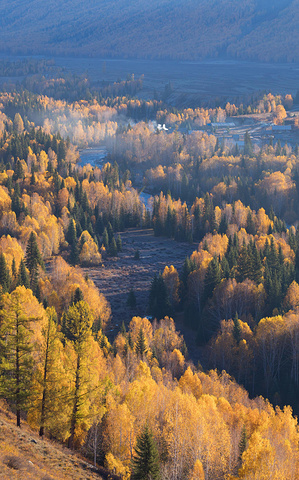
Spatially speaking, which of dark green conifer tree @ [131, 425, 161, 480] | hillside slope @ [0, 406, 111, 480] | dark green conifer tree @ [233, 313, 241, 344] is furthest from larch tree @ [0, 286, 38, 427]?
dark green conifer tree @ [233, 313, 241, 344]

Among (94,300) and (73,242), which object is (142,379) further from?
(73,242)

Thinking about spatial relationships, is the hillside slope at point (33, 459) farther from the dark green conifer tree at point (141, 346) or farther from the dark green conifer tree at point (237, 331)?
the dark green conifer tree at point (237, 331)

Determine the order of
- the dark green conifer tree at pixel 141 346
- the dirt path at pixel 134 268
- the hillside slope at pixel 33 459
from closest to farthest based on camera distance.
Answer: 1. the hillside slope at pixel 33 459
2. the dark green conifer tree at pixel 141 346
3. the dirt path at pixel 134 268

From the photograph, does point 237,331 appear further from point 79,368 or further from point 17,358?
point 17,358

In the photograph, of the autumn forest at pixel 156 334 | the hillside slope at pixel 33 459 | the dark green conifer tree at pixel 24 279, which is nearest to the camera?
the hillside slope at pixel 33 459

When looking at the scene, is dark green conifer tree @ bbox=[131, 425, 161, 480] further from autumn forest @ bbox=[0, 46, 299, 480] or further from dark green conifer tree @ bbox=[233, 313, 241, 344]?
dark green conifer tree @ bbox=[233, 313, 241, 344]

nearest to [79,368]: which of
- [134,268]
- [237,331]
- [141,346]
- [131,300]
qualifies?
[141,346]

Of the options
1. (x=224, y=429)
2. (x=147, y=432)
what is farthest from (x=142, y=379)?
(x=147, y=432)

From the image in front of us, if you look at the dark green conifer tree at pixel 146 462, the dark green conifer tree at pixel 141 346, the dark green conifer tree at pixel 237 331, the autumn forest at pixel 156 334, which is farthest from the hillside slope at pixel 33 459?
the dark green conifer tree at pixel 237 331
